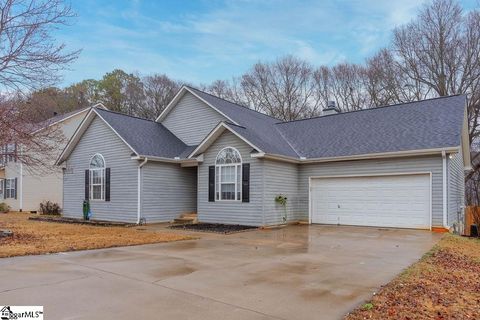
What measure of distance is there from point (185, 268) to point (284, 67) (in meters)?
30.8

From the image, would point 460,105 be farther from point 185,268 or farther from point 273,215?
point 185,268

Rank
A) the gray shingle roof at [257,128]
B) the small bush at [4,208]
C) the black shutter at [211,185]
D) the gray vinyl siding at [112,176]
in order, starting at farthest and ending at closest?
1. the small bush at [4,208]
2. the gray vinyl siding at [112,176]
3. the black shutter at [211,185]
4. the gray shingle roof at [257,128]

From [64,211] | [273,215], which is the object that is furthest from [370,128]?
[64,211]

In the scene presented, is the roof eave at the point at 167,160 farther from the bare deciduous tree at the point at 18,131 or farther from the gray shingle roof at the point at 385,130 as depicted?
the gray shingle roof at the point at 385,130

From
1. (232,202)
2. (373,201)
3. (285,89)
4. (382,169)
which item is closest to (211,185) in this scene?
(232,202)

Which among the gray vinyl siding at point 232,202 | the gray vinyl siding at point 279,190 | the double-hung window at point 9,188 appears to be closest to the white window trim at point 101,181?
the gray vinyl siding at point 232,202

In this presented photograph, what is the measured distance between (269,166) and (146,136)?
671cm

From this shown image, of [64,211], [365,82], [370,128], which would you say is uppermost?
[365,82]

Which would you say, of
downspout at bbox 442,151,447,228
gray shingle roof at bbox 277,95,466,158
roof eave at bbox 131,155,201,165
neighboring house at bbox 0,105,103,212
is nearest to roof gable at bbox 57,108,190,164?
roof eave at bbox 131,155,201,165

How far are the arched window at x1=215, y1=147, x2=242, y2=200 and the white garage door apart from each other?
3.52 metres

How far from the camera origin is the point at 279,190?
15.7 metres

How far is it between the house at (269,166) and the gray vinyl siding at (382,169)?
0.13 feet

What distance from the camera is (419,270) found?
7.07 metres

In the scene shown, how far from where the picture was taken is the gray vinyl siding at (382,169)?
536 inches
